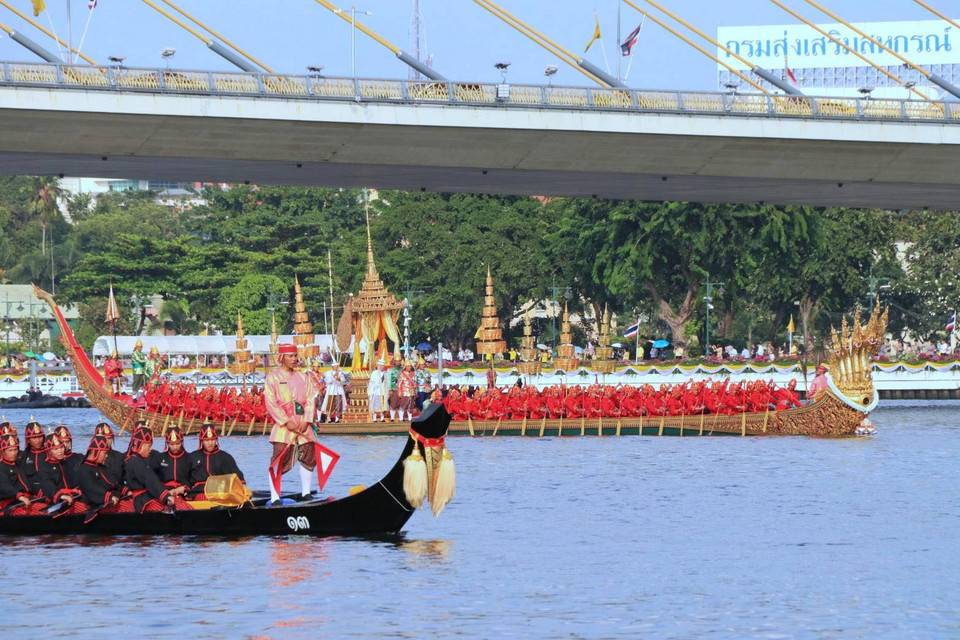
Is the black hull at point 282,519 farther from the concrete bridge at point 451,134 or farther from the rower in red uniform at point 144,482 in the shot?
the concrete bridge at point 451,134

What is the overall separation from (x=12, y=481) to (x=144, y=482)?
5.78ft

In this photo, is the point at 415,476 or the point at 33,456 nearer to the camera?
the point at 415,476

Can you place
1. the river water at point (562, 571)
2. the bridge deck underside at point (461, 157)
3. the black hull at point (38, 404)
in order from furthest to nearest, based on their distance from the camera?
1. the black hull at point (38, 404)
2. the bridge deck underside at point (461, 157)
3. the river water at point (562, 571)

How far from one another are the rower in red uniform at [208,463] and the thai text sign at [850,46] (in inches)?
3056

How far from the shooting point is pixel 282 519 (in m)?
20.4

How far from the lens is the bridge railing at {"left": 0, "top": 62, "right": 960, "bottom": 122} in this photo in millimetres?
40406

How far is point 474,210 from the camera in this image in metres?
83.8

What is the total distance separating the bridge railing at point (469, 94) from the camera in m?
40.4

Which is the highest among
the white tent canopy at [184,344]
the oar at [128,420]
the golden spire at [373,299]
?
the golden spire at [373,299]

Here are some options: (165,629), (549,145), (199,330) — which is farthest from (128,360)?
(165,629)

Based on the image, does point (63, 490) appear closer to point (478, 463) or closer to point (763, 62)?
point (478, 463)

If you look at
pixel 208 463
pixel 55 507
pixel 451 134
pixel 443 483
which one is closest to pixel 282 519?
pixel 208 463

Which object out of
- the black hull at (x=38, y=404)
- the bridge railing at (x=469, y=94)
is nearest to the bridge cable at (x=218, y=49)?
the bridge railing at (x=469, y=94)

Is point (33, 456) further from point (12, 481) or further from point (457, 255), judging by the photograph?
point (457, 255)
